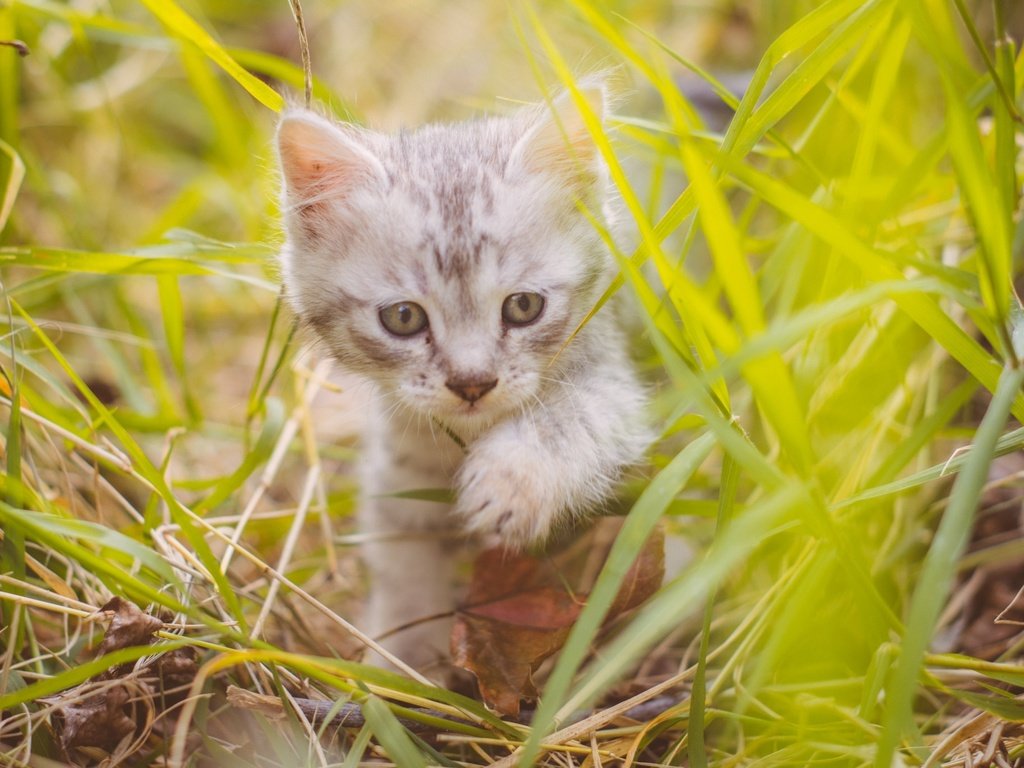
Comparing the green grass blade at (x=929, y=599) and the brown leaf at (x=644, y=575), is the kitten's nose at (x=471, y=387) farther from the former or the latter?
the green grass blade at (x=929, y=599)

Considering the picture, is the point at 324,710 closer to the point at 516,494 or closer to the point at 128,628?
the point at 128,628

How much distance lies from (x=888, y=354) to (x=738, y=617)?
0.67 meters

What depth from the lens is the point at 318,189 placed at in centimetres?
160

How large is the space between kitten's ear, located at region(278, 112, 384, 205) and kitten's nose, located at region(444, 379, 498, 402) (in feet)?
1.45

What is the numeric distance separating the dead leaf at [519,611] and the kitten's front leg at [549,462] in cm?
18

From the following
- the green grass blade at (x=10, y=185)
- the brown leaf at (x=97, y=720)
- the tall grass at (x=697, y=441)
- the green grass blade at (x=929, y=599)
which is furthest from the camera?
the green grass blade at (x=10, y=185)

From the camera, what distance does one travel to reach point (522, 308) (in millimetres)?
1491

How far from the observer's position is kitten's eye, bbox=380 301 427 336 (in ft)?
4.86

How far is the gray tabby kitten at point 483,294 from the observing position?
55.9 inches

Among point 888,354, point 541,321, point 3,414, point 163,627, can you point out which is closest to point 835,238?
point 541,321

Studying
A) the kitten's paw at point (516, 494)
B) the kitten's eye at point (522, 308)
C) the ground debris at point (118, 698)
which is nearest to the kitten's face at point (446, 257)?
Answer: the kitten's eye at point (522, 308)

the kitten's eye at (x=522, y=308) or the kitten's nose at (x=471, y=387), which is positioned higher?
the kitten's eye at (x=522, y=308)

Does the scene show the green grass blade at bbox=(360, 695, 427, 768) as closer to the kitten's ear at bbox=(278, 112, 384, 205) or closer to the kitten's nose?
the kitten's nose

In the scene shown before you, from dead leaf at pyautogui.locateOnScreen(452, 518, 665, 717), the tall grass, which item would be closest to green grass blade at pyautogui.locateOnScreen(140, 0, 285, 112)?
the tall grass
